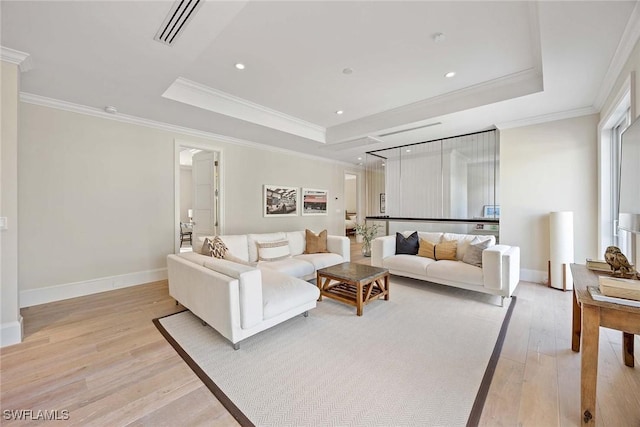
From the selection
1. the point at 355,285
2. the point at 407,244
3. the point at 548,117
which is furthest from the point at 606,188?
the point at 355,285

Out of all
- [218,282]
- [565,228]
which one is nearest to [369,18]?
[218,282]

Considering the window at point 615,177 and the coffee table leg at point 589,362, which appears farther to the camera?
the window at point 615,177

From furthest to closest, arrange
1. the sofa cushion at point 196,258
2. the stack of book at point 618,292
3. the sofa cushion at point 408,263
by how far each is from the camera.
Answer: the sofa cushion at point 408,263 < the sofa cushion at point 196,258 < the stack of book at point 618,292

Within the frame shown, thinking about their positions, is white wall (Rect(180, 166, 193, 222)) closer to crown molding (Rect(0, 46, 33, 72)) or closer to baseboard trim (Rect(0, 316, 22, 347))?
crown molding (Rect(0, 46, 33, 72))

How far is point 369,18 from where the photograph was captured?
2.18 meters

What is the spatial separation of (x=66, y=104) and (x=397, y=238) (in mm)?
5021

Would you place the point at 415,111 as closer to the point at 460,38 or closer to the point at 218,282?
the point at 460,38

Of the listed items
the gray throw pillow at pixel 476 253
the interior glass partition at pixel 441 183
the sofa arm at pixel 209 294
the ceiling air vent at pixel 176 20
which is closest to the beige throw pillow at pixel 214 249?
the sofa arm at pixel 209 294

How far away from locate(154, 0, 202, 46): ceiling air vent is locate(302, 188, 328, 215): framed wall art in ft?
14.5

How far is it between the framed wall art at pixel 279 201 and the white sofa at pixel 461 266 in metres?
2.41

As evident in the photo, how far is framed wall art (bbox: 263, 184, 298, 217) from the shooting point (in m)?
5.62

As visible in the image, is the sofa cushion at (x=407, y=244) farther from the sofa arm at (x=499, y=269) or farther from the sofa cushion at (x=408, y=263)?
the sofa arm at (x=499, y=269)

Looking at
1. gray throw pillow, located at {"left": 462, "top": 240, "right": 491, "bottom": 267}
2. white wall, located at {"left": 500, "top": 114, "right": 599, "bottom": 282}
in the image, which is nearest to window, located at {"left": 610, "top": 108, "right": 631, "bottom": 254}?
white wall, located at {"left": 500, "top": 114, "right": 599, "bottom": 282}

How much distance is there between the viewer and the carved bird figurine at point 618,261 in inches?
67.3
